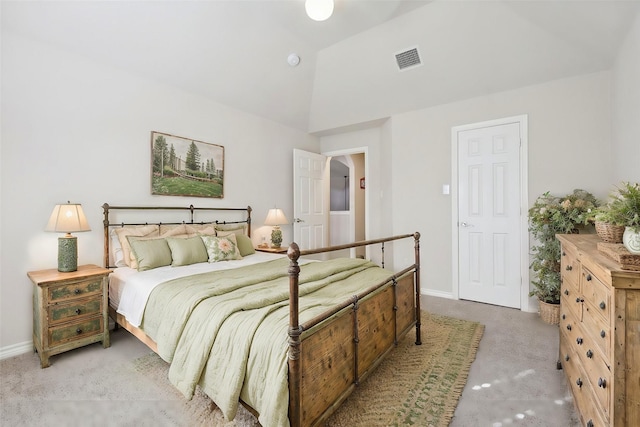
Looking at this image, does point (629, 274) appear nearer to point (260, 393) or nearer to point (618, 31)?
point (260, 393)

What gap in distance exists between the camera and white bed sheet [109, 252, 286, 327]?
7.53 ft

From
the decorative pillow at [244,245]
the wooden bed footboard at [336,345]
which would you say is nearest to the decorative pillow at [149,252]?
the decorative pillow at [244,245]

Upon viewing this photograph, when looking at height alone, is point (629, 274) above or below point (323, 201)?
below

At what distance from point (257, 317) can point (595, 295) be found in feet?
5.37

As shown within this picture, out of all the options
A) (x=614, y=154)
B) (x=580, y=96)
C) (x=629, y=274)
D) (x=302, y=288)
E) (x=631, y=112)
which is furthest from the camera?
(x=580, y=96)

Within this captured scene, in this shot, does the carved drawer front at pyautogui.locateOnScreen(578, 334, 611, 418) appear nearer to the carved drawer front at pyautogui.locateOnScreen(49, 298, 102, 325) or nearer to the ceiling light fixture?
the ceiling light fixture

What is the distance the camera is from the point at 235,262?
3.18 metres

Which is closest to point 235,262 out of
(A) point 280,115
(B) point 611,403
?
(A) point 280,115

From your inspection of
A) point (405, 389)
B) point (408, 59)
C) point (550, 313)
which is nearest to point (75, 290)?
point (405, 389)

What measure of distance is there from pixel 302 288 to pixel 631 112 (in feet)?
9.80

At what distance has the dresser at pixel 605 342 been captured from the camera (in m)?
1.15

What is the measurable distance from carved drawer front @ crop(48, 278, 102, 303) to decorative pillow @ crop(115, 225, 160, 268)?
334 millimetres

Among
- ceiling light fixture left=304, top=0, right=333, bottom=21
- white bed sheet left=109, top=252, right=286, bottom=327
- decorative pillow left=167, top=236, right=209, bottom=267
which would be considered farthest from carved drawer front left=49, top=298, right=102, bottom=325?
ceiling light fixture left=304, top=0, right=333, bottom=21

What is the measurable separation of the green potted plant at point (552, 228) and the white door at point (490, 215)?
30 centimetres
